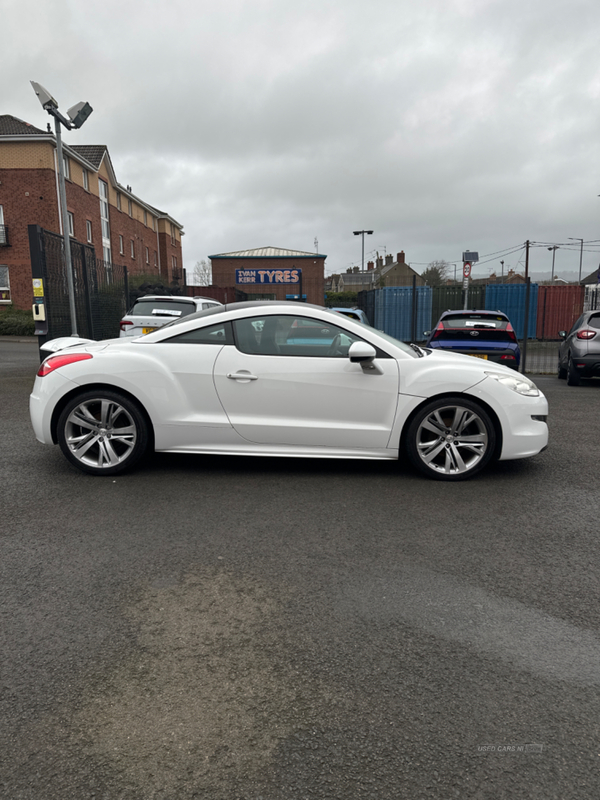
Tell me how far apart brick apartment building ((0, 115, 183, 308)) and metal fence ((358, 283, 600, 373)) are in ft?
65.8

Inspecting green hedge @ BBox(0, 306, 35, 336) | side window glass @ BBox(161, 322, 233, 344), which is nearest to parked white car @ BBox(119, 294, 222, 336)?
side window glass @ BBox(161, 322, 233, 344)

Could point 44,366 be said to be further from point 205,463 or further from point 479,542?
point 479,542

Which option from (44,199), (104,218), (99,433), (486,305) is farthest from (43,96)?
(104,218)

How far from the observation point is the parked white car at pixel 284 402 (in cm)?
518

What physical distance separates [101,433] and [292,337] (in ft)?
6.07

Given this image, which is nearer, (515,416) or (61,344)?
(515,416)

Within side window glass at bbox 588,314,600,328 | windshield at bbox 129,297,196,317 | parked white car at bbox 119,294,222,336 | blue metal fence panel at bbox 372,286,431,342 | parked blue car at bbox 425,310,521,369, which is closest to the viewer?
parked blue car at bbox 425,310,521,369

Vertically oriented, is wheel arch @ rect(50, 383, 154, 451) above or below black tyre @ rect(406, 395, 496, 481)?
above

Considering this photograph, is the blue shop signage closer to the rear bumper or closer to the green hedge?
the green hedge

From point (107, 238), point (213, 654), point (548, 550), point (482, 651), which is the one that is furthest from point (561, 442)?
point (107, 238)

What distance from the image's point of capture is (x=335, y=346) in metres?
5.29

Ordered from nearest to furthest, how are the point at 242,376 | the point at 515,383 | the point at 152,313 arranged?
the point at 242,376 → the point at 515,383 → the point at 152,313

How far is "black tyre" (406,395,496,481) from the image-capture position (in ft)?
17.1

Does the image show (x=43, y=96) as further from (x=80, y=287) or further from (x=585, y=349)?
(x=585, y=349)
